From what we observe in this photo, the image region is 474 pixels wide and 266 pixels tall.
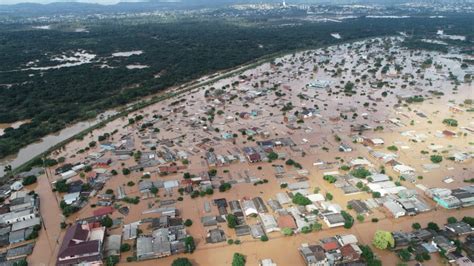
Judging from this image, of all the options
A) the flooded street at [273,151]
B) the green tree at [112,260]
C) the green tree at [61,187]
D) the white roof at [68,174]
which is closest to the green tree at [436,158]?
the flooded street at [273,151]

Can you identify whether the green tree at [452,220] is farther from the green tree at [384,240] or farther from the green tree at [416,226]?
the green tree at [384,240]

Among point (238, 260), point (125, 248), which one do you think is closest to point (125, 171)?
point (125, 248)

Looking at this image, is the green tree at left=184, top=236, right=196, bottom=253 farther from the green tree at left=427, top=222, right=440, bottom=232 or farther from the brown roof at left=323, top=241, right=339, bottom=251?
the green tree at left=427, top=222, right=440, bottom=232

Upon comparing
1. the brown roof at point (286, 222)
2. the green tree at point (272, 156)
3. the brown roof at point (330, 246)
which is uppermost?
the green tree at point (272, 156)

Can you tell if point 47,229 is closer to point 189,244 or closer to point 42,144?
point 189,244

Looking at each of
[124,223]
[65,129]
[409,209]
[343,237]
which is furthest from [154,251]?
[65,129]

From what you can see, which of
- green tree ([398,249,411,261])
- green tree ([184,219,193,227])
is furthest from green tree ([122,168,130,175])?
green tree ([398,249,411,261])
